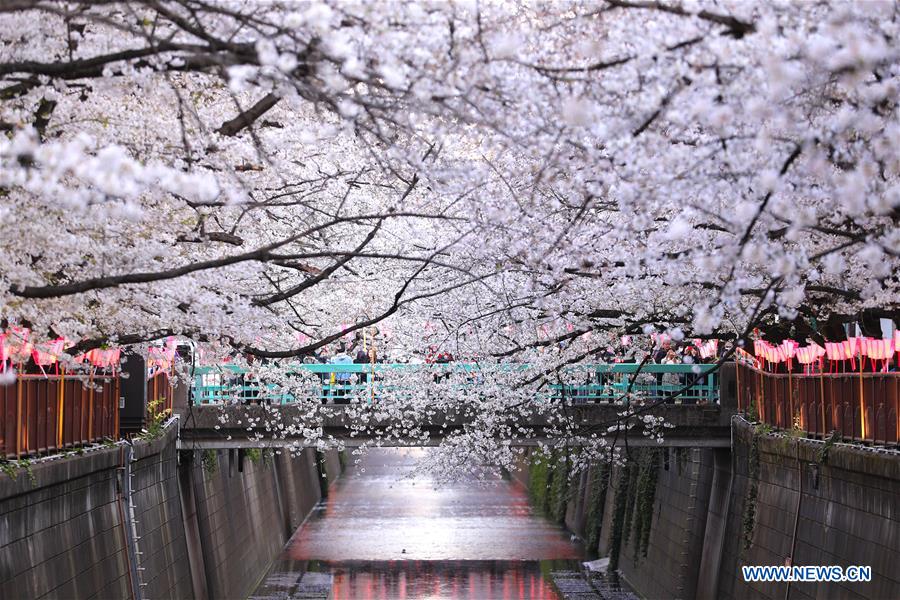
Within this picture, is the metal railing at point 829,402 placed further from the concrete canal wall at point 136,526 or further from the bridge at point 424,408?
the concrete canal wall at point 136,526

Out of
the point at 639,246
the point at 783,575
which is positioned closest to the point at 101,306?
the point at 639,246

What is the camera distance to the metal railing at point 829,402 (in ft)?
47.4

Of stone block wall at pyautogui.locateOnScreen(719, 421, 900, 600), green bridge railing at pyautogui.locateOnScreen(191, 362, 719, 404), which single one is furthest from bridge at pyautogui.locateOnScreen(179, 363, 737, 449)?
stone block wall at pyautogui.locateOnScreen(719, 421, 900, 600)

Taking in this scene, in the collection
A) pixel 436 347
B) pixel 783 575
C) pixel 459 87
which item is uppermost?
pixel 459 87

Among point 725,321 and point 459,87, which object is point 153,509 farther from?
point 459,87

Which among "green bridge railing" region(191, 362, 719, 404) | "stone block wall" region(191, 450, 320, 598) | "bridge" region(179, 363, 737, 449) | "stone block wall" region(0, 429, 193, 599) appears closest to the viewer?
"stone block wall" region(0, 429, 193, 599)

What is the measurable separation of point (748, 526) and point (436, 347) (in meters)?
6.27

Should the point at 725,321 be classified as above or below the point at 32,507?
above

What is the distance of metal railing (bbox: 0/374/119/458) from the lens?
534 inches

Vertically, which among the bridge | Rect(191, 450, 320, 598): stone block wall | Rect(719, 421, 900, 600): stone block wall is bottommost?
Rect(191, 450, 320, 598): stone block wall

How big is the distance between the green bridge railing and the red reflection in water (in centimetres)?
638

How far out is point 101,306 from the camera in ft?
40.9

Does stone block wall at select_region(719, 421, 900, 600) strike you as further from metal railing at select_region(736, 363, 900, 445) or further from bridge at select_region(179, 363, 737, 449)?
bridge at select_region(179, 363, 737, 449)

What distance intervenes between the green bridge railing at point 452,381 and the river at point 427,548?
2184 millimetres
